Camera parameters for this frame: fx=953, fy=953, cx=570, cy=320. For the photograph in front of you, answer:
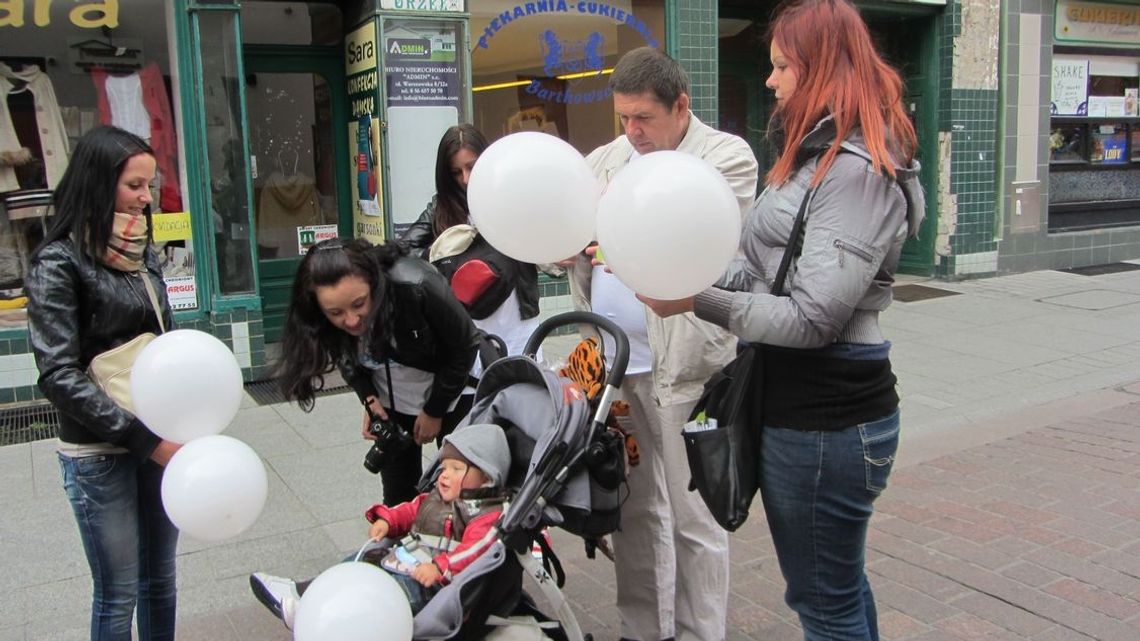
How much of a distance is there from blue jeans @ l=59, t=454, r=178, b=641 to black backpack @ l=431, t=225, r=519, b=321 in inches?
52.6

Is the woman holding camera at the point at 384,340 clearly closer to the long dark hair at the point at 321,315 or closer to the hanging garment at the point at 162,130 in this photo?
the long dark hair at the point at 321,315

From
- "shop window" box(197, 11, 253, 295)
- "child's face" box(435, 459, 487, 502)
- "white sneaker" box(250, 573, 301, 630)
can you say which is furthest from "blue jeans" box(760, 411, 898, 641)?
"shop window" box(197, 11, 253, 295)

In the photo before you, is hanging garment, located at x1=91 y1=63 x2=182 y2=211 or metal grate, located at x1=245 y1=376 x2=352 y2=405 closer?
metal grate, located at x1=245 y1=376 x2=352 y2=405

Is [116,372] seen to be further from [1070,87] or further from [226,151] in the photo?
[1070,87]

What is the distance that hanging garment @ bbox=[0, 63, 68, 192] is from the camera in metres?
6.65

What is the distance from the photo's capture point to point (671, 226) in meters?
2.22

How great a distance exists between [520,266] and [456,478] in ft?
4.34

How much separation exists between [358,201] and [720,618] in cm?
565

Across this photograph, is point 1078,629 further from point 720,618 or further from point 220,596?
point 220,596

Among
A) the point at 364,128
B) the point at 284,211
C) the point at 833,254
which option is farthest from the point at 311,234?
the point at 833,254

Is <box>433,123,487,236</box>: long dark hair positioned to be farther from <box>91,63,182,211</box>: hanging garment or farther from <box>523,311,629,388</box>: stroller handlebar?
<box>91,63,182,211</box>: hanging garment

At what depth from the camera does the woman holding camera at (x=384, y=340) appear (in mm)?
3111

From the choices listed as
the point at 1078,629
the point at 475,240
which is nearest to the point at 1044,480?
the point at 1078,629

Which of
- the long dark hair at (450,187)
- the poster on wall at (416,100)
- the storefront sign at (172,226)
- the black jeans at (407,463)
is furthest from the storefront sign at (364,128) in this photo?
the black jeans at (407,463)
